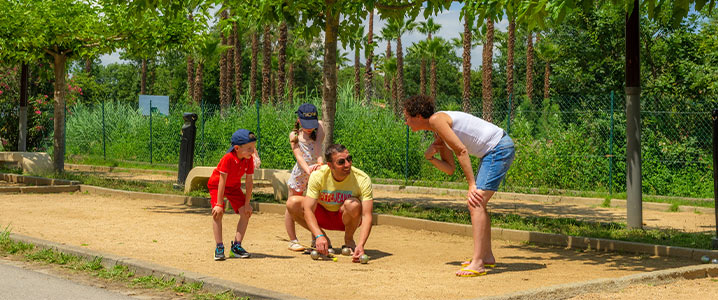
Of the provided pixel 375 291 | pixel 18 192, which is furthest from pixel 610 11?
pixel 375 291

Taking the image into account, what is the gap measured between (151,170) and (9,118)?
28.4 feet

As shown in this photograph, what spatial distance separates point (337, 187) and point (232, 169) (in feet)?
3.25

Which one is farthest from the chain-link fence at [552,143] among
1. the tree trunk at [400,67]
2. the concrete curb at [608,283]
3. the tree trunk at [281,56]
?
the tree trunk at [400,67]

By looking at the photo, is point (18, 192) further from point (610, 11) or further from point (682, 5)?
point (610, 11)

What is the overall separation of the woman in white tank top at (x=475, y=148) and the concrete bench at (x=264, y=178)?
6.97m

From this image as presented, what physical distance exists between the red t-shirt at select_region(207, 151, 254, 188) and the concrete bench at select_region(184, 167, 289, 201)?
19.5 feet

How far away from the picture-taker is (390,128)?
19.9m

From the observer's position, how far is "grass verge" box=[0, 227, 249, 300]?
6.25 meters

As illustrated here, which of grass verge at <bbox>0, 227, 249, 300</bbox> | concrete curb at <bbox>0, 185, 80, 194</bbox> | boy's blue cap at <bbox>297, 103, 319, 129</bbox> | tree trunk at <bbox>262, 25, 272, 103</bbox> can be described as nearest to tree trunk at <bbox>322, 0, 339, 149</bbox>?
boy's blue cap at <bbox>297, 103, 319, 129</bbox>

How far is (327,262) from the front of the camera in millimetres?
7770

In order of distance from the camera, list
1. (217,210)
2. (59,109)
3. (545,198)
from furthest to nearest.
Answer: (59,109)
(545,198)
(217,210)

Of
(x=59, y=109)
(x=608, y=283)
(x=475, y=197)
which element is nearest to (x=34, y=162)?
(x=59, y=109)

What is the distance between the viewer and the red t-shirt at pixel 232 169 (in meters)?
7.66

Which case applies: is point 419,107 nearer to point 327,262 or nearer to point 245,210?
point 327,262
